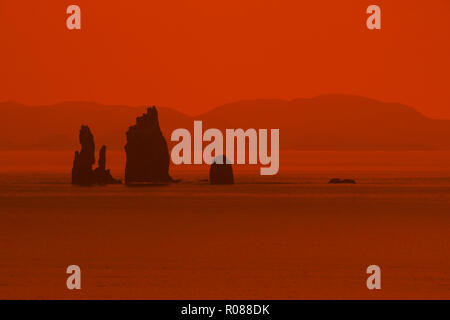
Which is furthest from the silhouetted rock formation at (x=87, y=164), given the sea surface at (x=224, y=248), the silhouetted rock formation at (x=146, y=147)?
the sea surface at (x=224, y=248)

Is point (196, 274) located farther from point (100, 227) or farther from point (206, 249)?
point (100, 227)

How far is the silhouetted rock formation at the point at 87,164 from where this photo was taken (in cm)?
11631

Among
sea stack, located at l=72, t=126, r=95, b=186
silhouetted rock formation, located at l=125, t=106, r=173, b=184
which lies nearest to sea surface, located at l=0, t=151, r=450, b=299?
sea stack, located at l=72, t=126, r=95, b=186

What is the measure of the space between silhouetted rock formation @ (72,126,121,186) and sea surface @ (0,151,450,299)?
1132 inches

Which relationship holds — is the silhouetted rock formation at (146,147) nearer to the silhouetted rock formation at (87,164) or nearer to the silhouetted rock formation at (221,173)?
the silhouetted rock formation at (87,164)

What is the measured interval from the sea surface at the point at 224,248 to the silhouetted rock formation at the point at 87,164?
28.8 m

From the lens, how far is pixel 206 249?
148ft

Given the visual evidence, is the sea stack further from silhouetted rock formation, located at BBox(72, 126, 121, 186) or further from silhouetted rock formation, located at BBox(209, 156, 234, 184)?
silhouetted rock formation, located at BBox(209, 156, 234, 184)

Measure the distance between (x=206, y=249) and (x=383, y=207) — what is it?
38.0m

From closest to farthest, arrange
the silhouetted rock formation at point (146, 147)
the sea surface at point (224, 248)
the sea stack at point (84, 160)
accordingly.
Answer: the sea surface at point (224, 248) → the sea stack at point (84, 160) → the silhouetted rock formation at point (146, 147)

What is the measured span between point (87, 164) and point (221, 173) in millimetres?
18814

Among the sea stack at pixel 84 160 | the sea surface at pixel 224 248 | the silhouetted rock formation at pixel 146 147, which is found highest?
the silhouetted rock formation at pixel 146 147
